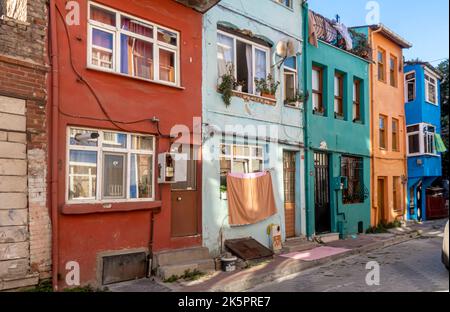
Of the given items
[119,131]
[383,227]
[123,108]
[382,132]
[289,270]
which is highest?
[382,132]

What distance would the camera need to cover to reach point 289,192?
501 inches

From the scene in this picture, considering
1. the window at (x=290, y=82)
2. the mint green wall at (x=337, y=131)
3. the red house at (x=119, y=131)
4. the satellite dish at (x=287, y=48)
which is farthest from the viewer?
the mint green wall at (x=337, y=131)

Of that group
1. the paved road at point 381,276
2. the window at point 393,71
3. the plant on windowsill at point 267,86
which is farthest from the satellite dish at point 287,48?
the window at point 393,71

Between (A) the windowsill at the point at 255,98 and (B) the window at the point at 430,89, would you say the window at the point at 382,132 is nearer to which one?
(B) the window at the point at 430,89

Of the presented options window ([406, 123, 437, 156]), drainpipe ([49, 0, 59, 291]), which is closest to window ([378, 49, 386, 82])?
window ([406, 123, 437, 156])

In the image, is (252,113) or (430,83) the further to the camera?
(430,83)

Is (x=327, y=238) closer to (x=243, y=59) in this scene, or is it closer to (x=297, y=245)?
(x=297, y=245)

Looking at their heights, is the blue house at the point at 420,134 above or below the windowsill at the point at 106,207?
above

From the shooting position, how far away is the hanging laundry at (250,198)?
411 inches

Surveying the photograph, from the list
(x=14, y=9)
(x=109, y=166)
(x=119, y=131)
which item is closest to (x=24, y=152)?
(x=109, y=166)

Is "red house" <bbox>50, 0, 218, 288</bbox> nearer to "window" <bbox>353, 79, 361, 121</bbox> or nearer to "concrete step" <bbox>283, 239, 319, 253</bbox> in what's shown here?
"concrete step" <bbox>283, 239, 319, 253</bbox>

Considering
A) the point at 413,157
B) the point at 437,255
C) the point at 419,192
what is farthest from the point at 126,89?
the point at 419,192

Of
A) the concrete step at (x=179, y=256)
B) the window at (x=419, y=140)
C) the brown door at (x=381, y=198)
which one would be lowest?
the concrete step at (x=179, y=256)

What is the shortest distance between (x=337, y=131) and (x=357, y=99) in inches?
106
